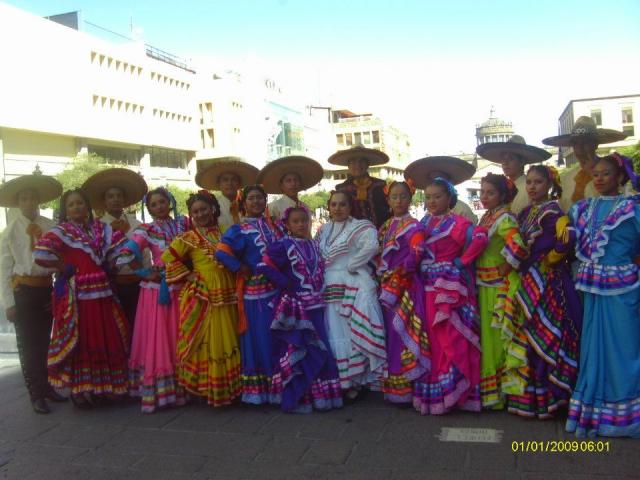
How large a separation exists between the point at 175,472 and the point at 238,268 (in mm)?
1592

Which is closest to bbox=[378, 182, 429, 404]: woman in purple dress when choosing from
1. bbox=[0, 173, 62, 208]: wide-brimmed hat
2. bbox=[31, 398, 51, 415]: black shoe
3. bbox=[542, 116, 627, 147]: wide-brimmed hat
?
bbox=[542, 116, 627, 147]: wide-brimmed hat

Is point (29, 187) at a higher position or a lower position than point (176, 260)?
higher

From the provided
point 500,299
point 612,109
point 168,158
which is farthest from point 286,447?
point 612,109

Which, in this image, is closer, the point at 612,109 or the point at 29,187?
the point at 29,187

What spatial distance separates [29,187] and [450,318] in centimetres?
389

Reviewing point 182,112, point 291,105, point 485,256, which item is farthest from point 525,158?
point 291,105

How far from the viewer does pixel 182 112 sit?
5003 cm

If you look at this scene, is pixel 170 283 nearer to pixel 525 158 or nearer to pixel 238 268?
pixel 238 268

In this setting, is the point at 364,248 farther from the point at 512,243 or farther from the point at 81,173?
the point at 81,173

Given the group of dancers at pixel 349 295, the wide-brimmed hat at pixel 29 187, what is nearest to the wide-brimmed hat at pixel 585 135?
the group of dancers at pixel 349 295

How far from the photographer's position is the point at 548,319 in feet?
13.7

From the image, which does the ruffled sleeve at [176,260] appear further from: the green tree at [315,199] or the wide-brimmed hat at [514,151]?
the green tree at [315,199]

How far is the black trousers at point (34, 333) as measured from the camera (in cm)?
534

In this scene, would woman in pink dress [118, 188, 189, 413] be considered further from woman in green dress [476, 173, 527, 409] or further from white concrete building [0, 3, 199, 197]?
white concrete building [0, 3, 199, 197]
